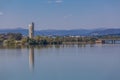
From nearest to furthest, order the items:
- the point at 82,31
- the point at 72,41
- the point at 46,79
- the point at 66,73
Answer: the point at 46,79
the point at 66,73
the point at 72,41
the point at 82,31

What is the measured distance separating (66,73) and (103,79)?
1.16 m

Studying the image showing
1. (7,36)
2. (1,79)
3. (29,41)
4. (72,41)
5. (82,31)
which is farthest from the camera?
(82,31)

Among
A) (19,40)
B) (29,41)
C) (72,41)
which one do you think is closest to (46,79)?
(29,41)

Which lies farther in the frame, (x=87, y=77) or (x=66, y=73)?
(x=66, y=73)

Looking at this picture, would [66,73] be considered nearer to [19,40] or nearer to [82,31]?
[19,40]

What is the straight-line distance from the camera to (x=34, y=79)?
628 cm

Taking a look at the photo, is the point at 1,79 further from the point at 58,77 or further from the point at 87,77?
the point at 87,77

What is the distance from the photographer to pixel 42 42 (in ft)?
69.7

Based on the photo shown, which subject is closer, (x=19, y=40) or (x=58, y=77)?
(x=58, y=77)

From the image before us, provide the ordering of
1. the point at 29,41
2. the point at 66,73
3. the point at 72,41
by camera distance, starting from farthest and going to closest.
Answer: the point at 72,41, the point at 29,41, the point at 66,73

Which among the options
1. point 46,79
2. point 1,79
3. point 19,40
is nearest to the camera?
point 1,79

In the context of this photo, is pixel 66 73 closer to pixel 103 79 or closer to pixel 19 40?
pixel 103 79

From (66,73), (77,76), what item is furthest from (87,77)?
(66,73)

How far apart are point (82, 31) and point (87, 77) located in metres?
45.2
